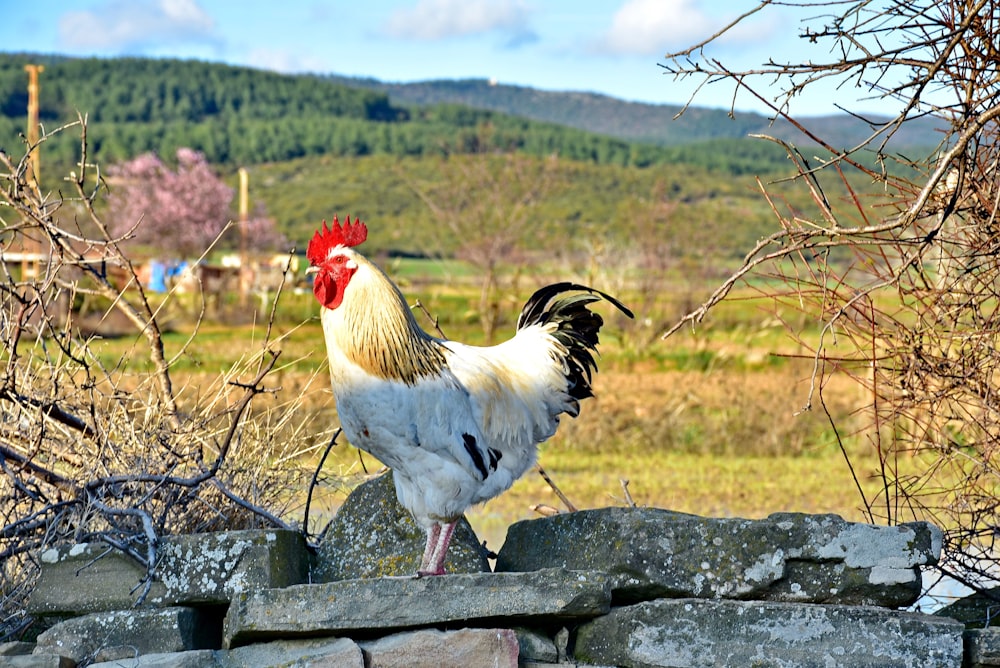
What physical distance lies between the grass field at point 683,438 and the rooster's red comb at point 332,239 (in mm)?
4222

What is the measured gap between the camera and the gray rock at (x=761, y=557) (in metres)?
4.34

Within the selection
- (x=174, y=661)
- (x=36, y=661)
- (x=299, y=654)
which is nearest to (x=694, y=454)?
(x=299, y=654)

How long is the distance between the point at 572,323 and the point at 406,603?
1.58 metres

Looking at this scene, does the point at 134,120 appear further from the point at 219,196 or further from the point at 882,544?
the point at 882,544

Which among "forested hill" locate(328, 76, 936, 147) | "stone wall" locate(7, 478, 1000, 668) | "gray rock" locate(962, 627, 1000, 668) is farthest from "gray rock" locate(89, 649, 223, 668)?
"forested hill" locate(328, 76, 936, 147)

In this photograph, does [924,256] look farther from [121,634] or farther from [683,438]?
[683,438]

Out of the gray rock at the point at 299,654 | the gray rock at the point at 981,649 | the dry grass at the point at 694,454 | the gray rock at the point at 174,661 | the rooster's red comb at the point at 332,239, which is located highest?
the rooster's red comb at the point at 332,239

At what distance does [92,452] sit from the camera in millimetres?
5676

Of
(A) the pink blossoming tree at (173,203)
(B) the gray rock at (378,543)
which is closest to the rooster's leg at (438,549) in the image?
(B) the gray rock at (378,543)

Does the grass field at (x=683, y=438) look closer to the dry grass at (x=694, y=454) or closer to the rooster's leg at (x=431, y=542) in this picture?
the dry grass at (x=694, y=454)

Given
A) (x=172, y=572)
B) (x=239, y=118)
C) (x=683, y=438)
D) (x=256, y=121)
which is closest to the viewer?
(x=172, y=572)

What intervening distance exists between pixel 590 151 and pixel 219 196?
49.4 m

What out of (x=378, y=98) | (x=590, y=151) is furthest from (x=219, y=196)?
(x=378, y=98)

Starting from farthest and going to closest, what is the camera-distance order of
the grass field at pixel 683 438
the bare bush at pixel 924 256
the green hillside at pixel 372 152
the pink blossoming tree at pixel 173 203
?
the pink blossoming tree at pixel 173 203, the green hillside at pixel 372 152, the grass field at pixel 683 438, the bare bush at pixel 924 256
